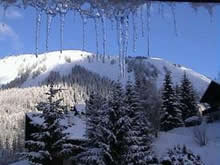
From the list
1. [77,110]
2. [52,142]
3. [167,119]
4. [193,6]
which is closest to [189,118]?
[167,119]

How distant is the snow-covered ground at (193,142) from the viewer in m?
29.5

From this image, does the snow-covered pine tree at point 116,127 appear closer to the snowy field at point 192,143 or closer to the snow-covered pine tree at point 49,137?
the snow-covered pine tree at point 49,137

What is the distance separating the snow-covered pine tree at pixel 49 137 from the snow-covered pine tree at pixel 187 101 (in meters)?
23.7

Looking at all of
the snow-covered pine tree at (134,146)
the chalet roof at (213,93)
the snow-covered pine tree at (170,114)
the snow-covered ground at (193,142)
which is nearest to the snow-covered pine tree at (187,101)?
the chalet roof at (213,93)

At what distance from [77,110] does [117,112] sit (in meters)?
13.1

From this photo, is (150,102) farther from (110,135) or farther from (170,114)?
(110,135)

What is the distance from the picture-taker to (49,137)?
79.2ft

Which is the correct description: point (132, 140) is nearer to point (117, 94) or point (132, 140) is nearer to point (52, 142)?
point (117, 94)

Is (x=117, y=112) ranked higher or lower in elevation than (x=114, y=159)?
higher

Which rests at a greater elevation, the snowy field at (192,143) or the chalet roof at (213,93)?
the chalet roof at (213,93)

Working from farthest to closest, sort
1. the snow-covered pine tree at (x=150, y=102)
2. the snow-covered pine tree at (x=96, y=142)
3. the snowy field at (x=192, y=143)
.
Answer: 1. the snow-covered pine tree at (x=150, y=102)
2. the snowy field at (x=192, y=143)
3. the snow-covered pine tree at (x=96, y=142)

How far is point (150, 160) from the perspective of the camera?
85.1 feet

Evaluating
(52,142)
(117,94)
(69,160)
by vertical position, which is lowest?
(69,160)

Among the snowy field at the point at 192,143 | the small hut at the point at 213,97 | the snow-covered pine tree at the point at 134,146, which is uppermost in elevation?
the small hut at the point at 213,97
